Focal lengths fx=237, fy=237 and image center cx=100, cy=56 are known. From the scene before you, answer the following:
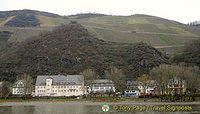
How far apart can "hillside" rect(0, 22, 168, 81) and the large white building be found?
69.8 ft

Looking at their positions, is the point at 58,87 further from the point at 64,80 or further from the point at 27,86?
the point at 27,86

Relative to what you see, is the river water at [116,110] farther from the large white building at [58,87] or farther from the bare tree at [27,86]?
the large white building at [58,87]

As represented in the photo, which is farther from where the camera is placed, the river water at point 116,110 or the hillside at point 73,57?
the hillside at point 73,57

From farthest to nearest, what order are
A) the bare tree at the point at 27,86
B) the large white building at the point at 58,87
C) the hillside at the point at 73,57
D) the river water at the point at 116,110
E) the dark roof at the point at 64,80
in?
1. the hillside at the point at 73,57
2. the dark roof at the point at 64,80
3. the large white building at the point at 58,87
4. the bare tree at the point at 27,86
5. the river water at the point at 116,110

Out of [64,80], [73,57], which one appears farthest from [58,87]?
[73,57]

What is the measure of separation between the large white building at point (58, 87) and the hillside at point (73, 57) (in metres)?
21.3

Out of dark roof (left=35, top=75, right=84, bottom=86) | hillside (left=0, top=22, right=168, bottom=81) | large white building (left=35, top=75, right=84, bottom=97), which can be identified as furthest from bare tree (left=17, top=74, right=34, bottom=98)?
hillside (left=0, top=22, right=168, bottom=81)

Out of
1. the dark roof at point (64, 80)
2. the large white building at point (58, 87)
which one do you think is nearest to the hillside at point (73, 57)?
the dark roof at point (64, 80)

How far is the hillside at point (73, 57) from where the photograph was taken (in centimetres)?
13138

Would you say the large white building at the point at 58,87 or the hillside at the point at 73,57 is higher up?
the hillside at the point at 73,57

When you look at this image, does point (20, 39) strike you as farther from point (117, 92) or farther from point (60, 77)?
point (117, 92)

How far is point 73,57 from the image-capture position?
14512 cm

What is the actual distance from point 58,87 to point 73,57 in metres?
41.6

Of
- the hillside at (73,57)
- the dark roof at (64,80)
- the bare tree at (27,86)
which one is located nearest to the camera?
the bare tree at (27,86)
